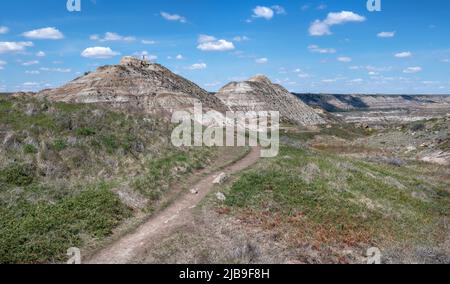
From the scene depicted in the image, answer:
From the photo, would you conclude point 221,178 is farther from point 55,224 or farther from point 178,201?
point 55,224

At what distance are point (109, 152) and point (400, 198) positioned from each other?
1605 centimetres

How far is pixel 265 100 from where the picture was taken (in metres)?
102

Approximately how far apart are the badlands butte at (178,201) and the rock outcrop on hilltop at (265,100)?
218 feet

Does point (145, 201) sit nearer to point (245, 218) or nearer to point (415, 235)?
point (245, 218)

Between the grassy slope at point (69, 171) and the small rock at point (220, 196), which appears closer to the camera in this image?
the grassy slope at point (69, 171)

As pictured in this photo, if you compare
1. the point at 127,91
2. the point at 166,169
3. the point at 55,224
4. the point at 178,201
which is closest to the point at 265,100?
the point at 127,91

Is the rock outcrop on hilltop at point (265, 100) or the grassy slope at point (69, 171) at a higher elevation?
the rock outcrop on hilltop at point (265, 100)

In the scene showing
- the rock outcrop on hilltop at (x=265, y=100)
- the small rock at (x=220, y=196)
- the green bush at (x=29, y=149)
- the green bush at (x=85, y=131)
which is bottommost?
the small rock at (x=220, y=196)

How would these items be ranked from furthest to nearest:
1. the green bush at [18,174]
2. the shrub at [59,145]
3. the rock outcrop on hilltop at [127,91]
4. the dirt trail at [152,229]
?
the rock outcrop on hilltop at [127,91], the shrub at [59,145], the green bush at [18,174], the dirt trail at [152,229]

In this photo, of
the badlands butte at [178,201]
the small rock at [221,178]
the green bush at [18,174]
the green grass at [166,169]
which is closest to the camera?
the badlands butte at [178,201]

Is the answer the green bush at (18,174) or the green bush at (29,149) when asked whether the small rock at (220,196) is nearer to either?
the green bush at (18,174)

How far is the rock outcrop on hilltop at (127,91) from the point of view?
6100 centimetres

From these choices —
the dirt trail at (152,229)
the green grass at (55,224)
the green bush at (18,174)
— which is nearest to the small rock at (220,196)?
the dirt trail at (152,229)
